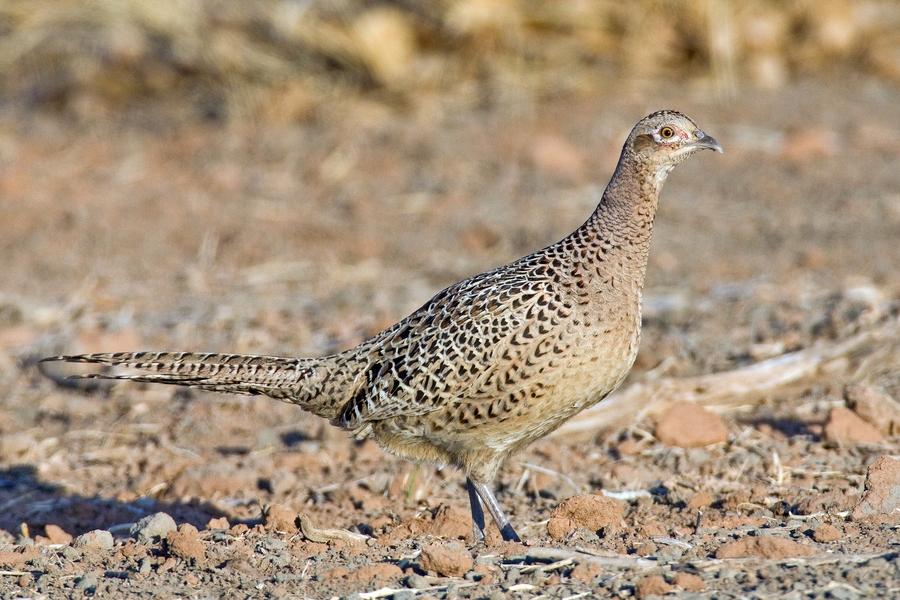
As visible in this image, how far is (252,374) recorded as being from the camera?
227 inches

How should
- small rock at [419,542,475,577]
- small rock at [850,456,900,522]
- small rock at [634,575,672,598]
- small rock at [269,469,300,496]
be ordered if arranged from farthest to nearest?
small rock at [269,469,300,496] → small rock at [850,456,900,522] → small rock at [419,542,475,577] → small rock at [634,575,672,598]

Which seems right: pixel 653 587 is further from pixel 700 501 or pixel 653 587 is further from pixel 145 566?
pixel 145 566

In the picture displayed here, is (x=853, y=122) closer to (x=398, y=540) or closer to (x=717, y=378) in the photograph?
(x=717, y=378)

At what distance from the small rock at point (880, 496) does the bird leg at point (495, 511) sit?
1.53m

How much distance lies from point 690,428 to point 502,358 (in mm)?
1797

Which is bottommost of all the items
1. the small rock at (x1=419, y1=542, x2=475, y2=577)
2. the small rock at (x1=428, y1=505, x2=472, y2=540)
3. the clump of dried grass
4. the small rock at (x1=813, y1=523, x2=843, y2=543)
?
the small rock at (x1=428, y1=505, x2=472, y2=540)

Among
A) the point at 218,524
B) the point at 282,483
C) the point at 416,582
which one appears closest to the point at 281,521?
the point at 218,524

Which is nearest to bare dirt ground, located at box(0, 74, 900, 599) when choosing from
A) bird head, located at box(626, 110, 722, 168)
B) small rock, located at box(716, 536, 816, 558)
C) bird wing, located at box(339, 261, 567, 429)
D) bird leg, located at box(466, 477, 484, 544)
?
small rock, located at box(716, 536, 816, 558)

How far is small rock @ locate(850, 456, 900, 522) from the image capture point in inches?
191

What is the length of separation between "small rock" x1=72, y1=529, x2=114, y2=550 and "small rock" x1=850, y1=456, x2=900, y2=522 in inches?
131

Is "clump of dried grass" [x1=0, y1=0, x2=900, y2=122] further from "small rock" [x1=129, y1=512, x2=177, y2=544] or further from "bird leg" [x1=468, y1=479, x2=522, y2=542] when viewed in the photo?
"small rock" [x1=129, y1=512, x2=177, y2=544]

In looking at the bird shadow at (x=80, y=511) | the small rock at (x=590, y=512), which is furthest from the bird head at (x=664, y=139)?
the bird shadow at (x=80, y=511)

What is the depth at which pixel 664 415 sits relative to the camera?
6742 mm

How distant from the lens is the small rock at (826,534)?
4.51 m
